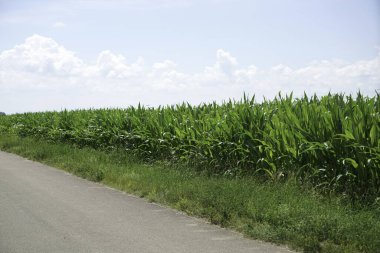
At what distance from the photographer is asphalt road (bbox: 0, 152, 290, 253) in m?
5.58

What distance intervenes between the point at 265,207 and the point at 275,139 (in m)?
2.41

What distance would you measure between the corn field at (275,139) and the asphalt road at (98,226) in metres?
2.46

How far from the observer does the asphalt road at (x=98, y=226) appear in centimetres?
558

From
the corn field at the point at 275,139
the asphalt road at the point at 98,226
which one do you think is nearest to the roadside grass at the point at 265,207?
the asphalt road at the point at 98,226

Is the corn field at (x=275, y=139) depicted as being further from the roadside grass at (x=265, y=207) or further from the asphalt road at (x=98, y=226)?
the asphalt road at (x=98, y=226)

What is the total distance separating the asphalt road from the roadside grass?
259mm

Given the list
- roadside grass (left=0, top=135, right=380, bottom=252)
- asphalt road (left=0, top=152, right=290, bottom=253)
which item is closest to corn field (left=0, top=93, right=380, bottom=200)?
roadside grass (left=0, top=135, right=380, bottom=252)

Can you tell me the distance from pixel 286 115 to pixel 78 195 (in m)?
4.89

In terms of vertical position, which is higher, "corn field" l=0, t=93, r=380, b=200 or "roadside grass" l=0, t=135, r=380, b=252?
"corn field" l=0, t=93, r=380, b=200

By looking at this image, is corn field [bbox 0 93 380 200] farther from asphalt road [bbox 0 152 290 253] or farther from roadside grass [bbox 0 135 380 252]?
asphalt road [bbox 0 152 290 253]

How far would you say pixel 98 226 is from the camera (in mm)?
6598

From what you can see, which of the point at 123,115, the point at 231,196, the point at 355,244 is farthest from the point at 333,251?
the point at 123,115

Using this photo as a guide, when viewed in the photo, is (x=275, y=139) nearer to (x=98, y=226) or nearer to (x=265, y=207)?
(x=265, y=207)

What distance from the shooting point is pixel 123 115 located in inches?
647
